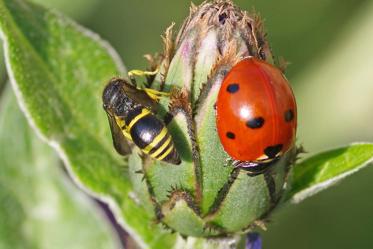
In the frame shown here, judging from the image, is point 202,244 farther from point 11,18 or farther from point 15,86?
point 11,18

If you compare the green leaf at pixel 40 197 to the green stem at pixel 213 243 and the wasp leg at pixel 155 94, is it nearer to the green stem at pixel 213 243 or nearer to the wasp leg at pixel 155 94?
the green stem at pixel 213 243

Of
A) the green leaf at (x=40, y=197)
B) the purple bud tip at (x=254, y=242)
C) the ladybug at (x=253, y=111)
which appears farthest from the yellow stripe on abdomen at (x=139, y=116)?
the green leaf at (x=40, y=197)

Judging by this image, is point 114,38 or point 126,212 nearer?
point 126,212

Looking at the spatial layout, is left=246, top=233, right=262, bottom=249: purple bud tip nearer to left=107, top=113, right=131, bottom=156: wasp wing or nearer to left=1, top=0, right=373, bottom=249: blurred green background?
left=107, top=113, right=131, bottom=156: wasp wing

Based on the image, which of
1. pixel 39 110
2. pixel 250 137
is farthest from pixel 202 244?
pixel 39 110

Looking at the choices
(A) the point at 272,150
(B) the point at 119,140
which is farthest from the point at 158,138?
(A) the point at 272,150
